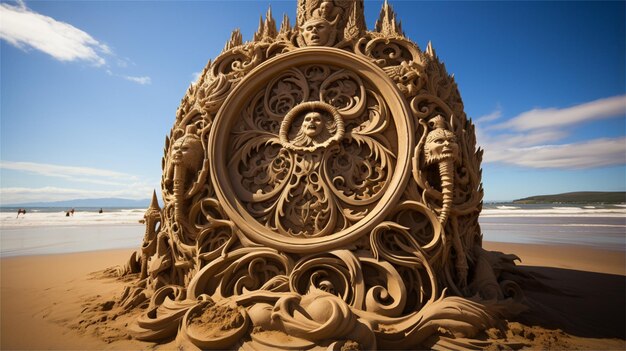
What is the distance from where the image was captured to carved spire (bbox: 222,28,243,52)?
381 cm

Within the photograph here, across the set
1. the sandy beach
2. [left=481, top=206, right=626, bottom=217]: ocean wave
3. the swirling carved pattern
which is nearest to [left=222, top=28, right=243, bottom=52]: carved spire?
the swirling carved pattern

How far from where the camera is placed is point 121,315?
3289 millimetres

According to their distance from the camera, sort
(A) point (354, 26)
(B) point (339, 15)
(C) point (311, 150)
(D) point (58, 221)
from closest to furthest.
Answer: (C) point (311, 150)
(A) point (354, 26)
(B) point (339, 15)
(D) point (58, 221)

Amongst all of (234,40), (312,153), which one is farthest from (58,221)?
(312,153)

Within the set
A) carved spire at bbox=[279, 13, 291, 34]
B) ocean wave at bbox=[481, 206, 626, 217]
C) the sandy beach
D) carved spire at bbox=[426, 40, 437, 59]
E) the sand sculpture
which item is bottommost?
the sandy beach

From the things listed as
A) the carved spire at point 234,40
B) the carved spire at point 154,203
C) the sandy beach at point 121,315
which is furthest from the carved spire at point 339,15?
the sandy beach at point 121,315

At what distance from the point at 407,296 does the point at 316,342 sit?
104cm

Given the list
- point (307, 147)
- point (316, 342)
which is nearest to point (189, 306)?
point (316, 342)

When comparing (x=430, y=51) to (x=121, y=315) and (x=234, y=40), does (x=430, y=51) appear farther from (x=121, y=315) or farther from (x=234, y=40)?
(x=121, y=315)

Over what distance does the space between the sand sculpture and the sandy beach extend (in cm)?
30

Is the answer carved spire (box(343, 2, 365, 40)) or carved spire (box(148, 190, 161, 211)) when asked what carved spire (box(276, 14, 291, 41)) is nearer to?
carved spire (box(343, 2, 365, 40))

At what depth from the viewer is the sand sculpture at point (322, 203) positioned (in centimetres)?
252

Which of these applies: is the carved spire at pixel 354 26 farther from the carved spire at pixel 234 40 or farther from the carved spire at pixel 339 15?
the carved spire at pixel 234 40

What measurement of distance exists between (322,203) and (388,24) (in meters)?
2.43
